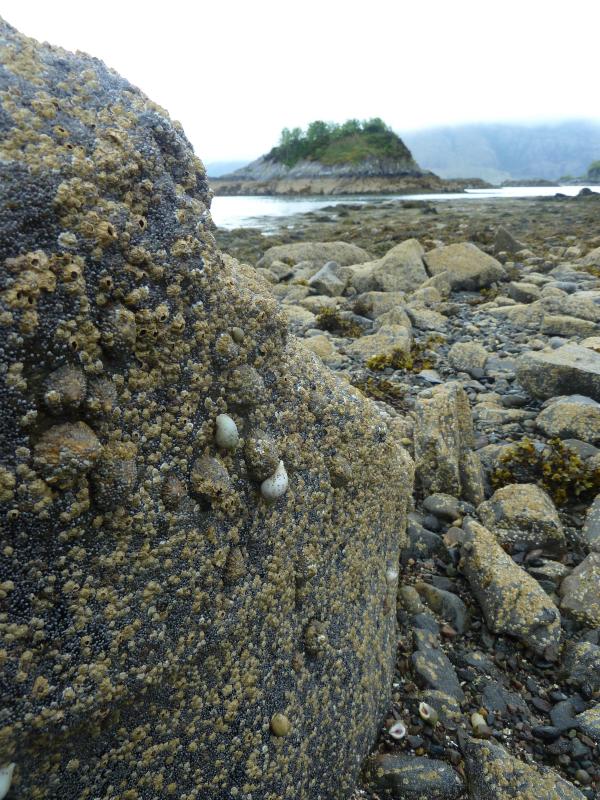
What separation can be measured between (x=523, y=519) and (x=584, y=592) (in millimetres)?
789

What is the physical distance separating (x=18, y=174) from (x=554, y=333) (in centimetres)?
974

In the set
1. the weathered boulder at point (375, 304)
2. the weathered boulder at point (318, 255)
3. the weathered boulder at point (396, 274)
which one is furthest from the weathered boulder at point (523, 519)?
the weathered boulder at point (318, 255)

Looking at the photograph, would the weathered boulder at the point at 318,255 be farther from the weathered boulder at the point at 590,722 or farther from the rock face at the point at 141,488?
the rock face at the point at 141,488

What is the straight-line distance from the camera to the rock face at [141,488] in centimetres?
154

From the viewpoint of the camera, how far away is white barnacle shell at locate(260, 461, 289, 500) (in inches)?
91.0

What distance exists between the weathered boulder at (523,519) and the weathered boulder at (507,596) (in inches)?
17.3

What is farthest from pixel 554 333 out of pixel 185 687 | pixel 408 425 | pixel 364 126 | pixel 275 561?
pixel 364 126

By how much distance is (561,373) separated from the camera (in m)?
6.61

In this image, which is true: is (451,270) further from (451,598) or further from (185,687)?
(185,687)

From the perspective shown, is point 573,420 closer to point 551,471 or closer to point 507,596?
point 551,471

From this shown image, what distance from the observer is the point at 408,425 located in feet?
19.3

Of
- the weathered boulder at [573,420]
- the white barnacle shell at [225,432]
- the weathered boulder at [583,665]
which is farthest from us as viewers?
the weathered boulder at [573,420]

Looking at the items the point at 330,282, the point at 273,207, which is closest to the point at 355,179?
the point at 273,207

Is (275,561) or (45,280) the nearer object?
(45,280)
